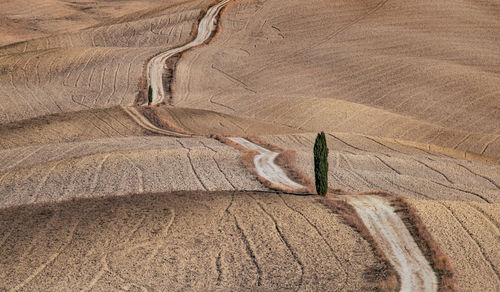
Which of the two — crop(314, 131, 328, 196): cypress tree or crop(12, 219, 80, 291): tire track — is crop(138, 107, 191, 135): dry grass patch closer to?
crop(314, 131, 328, 196): cypress tree

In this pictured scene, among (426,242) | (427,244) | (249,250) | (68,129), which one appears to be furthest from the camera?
(68,129)

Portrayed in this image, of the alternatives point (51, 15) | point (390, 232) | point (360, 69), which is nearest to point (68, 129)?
point (390, 232)

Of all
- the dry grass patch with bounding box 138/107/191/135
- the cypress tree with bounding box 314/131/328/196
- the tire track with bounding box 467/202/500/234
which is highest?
the cypress tree with bounding box 314/131/328/196

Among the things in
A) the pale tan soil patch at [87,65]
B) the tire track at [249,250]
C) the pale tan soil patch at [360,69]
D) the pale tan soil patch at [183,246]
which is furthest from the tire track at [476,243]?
the pale tan soil patch at [87,65]

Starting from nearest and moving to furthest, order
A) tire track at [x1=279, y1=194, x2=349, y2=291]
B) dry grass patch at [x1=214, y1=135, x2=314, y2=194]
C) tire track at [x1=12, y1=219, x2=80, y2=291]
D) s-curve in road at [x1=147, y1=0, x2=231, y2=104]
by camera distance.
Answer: tire track at [x1=12, y1=219, x2=80, y2=291]
tire track at [x1=279, y1=194, x2=349, y2=291]
dry grass patch at [x1=214, y1=135, x2=314, y2=194]
s-curve in road at [x1=147, y1=0, x2=231, y2=104]

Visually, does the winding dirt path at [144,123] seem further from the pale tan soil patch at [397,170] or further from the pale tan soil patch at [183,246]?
the pale tan soil patch at [183,246]

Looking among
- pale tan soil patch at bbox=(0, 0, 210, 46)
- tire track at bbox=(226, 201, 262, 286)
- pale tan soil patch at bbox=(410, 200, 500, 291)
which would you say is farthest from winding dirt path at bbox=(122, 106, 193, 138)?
pale tan soil patch at bbox=(0, 0, 210, 46)

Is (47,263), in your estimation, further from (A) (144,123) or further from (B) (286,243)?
(A) (144,123)
